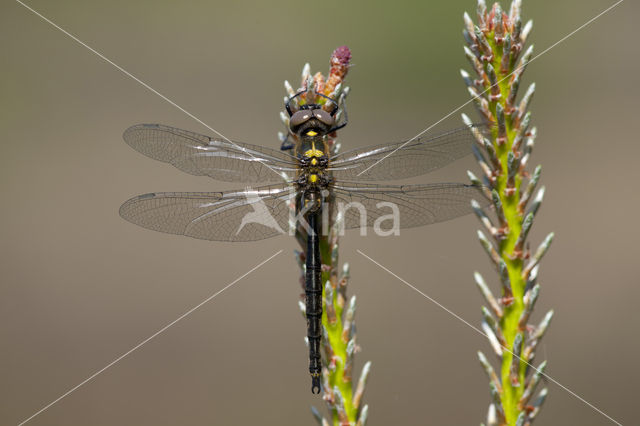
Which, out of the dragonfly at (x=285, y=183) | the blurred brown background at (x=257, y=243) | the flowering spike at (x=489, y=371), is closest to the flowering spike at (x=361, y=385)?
the flowering spike at (x=489, y=371)

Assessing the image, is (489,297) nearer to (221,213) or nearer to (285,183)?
(285,183)

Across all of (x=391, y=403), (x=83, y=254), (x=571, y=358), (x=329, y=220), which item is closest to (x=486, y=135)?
(x=329, y=220)

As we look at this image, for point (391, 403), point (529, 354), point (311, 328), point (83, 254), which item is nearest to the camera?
point (529, 354)

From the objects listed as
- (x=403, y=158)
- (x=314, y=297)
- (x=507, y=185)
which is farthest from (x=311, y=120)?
(x=507, y=185)

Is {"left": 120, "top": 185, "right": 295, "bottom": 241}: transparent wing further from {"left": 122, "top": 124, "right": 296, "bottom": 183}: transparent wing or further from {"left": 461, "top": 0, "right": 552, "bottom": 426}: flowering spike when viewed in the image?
{"left": 461, "top": 0, "right": 552, "bottom": 426}: flowering spike

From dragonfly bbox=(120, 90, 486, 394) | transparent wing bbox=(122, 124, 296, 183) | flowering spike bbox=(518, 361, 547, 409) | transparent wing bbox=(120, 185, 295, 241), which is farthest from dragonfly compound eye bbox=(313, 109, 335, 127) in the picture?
flowering spike bbox=(518, 361, 547, 409)

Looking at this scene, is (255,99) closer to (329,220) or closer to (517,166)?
(329,220)

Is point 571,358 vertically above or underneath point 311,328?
underneath
